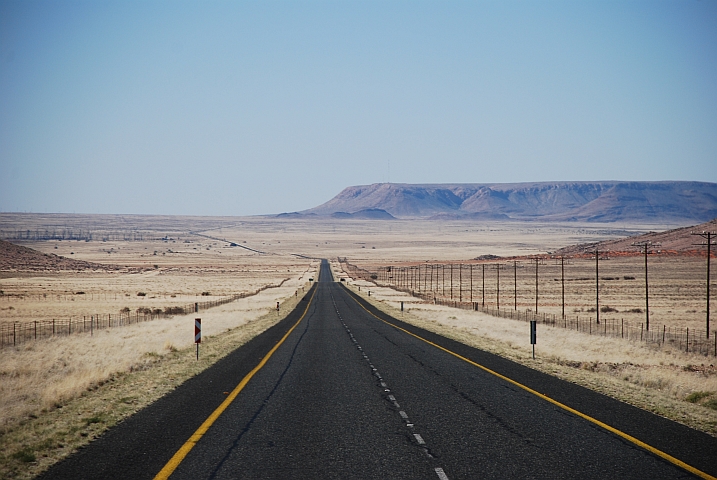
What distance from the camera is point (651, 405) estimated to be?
493 inches

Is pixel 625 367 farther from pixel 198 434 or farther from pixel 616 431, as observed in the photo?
pixel 198 434

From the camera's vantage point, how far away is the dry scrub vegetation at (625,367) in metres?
12.8

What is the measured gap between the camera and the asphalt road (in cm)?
805

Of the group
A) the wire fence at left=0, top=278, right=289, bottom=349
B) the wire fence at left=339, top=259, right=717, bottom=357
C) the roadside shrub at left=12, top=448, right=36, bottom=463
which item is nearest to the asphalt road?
the roadside shrub at left=12, top=448, right=36, bottom=463

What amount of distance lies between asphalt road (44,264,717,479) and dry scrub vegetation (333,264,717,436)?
3.01ft

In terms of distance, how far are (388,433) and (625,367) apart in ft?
49.3

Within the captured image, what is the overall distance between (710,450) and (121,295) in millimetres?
77934

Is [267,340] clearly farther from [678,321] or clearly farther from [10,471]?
[678,321]

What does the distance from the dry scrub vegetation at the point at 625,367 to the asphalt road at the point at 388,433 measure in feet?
3.01

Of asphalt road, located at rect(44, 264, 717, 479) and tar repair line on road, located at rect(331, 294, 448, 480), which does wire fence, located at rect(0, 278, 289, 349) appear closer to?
tar repair line on road, located at rect(331, 294, 448, 480)

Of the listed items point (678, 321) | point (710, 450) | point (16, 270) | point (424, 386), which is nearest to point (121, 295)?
point (16, 270)

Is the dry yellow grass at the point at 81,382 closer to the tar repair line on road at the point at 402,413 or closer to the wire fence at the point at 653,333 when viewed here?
the tar repair line on road at the point at 402,413

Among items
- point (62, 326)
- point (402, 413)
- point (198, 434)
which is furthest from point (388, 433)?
point (62, 326)

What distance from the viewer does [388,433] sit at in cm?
1001
